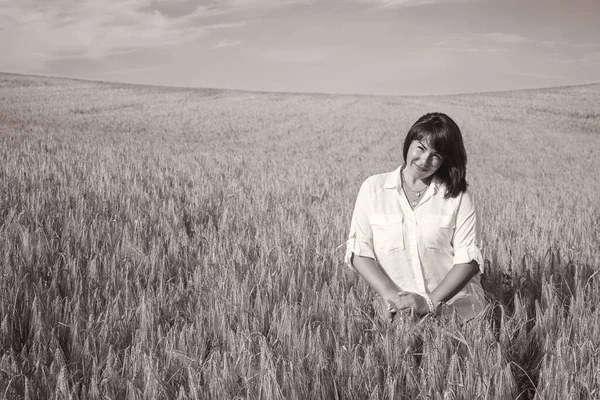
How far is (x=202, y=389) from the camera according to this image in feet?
5.24

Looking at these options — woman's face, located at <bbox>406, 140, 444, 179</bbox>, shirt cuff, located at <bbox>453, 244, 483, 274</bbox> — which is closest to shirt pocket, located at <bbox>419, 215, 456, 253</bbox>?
shirt cuff, located at <bbox>453, 244, 483, 274</bbox>

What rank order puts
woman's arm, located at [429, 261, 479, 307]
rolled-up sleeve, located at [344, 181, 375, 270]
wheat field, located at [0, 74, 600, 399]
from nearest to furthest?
1. wheat field, located at [0, 74, 600, 399]
2. woman's arm, located at [429, 261, 479, 307]
3. rolled-up sleeve, located at [344, 181, 375, 270]

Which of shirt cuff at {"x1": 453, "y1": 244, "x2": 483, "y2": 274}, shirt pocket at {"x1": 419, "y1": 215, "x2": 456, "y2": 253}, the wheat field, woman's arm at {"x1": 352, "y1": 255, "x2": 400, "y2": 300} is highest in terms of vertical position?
shirt pocket at {"x1": 419, "y1": 215, "x2": 456, "y2": 253}

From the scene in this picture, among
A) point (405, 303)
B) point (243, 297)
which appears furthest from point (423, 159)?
point (243, 297)

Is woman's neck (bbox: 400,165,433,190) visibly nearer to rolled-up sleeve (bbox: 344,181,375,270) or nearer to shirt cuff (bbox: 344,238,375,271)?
rolled-up sleeve (bbox: 344,181,375,270)

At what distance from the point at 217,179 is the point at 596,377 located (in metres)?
5.43

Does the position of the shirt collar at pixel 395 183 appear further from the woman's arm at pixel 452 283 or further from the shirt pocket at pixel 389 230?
the woman's arm at pixel 452 283

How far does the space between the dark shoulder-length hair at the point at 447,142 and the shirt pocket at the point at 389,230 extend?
0.27m

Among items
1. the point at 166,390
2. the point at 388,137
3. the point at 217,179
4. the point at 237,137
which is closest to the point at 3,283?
the point at 166,390

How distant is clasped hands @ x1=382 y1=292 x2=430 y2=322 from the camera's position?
2066 millimetres

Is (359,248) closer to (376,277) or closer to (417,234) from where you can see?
(376,277)

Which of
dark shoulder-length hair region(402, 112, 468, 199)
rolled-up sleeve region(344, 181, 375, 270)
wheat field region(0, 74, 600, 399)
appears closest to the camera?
wheat field region(0, 74, 600, 399)

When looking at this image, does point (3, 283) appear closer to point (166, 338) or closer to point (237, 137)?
point (166, 338)

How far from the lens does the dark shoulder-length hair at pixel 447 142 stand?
227 centimetres
